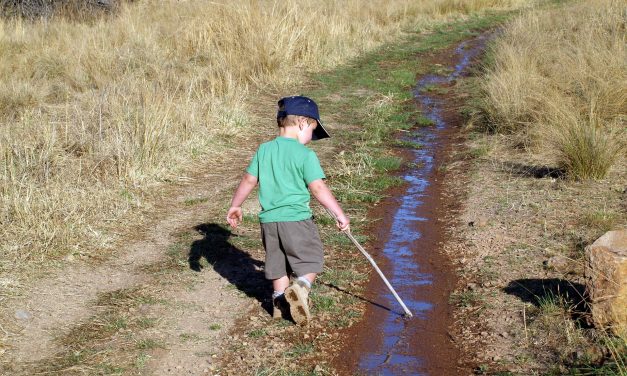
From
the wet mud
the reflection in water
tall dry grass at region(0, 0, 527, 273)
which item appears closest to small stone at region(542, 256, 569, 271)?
the wet mud

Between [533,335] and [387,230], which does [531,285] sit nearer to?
[533,335]

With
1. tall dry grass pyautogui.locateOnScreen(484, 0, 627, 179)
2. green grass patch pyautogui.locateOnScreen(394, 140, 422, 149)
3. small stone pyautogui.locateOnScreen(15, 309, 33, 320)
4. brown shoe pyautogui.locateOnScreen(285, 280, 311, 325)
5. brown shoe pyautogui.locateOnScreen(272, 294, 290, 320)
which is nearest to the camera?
brown shoe pyautogui.locateOnScreen(285, 280, 311, 325)

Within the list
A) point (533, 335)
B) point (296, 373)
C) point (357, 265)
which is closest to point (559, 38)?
point (357, 265)

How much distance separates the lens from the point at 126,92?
10.4 meters

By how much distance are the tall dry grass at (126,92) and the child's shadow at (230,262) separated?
78 centimetres

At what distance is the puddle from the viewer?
4.86 metres

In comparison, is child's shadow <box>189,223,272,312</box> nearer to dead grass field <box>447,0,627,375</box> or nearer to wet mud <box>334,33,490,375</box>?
wet mud <box>334,33,490,375</box>

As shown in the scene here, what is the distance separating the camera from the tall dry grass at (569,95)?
26.9ft

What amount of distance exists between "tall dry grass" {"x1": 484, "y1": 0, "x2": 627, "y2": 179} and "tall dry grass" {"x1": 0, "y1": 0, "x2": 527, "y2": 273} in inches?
135

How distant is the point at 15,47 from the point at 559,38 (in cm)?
909

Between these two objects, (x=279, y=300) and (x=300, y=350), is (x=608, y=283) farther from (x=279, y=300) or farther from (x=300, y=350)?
(x=279, y=300)

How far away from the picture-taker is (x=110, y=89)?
34.7ft

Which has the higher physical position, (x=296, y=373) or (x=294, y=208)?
(x=294, y=208)

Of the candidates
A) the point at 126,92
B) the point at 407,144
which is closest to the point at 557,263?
the point at 407,144
